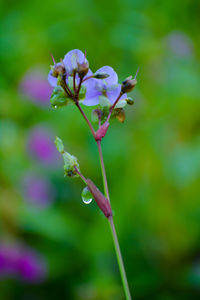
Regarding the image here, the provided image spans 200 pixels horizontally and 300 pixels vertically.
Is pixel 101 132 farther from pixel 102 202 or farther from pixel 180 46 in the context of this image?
pixel 180 46

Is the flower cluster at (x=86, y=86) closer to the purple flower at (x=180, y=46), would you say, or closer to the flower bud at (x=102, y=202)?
the flower bud at (x=102, y=202)

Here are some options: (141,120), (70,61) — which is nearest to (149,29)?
(141,120)

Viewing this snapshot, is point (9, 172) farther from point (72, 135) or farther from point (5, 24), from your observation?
point (5, 24)

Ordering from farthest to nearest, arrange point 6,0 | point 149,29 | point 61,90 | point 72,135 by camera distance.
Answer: point 6,0
point 149,29
point 72,135
point 61,90

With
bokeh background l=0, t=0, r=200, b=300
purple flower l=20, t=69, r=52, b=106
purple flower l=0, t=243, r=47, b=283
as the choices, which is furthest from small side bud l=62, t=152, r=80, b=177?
purple flower l=20, t=69, r=52, b=106

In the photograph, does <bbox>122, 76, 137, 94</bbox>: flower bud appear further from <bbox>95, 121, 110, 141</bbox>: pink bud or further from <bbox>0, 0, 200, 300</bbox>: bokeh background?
<bbox>0, 0, 200, 300</bbox>: bokeh background

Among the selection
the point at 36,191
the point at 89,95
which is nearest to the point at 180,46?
the point at 36,191
